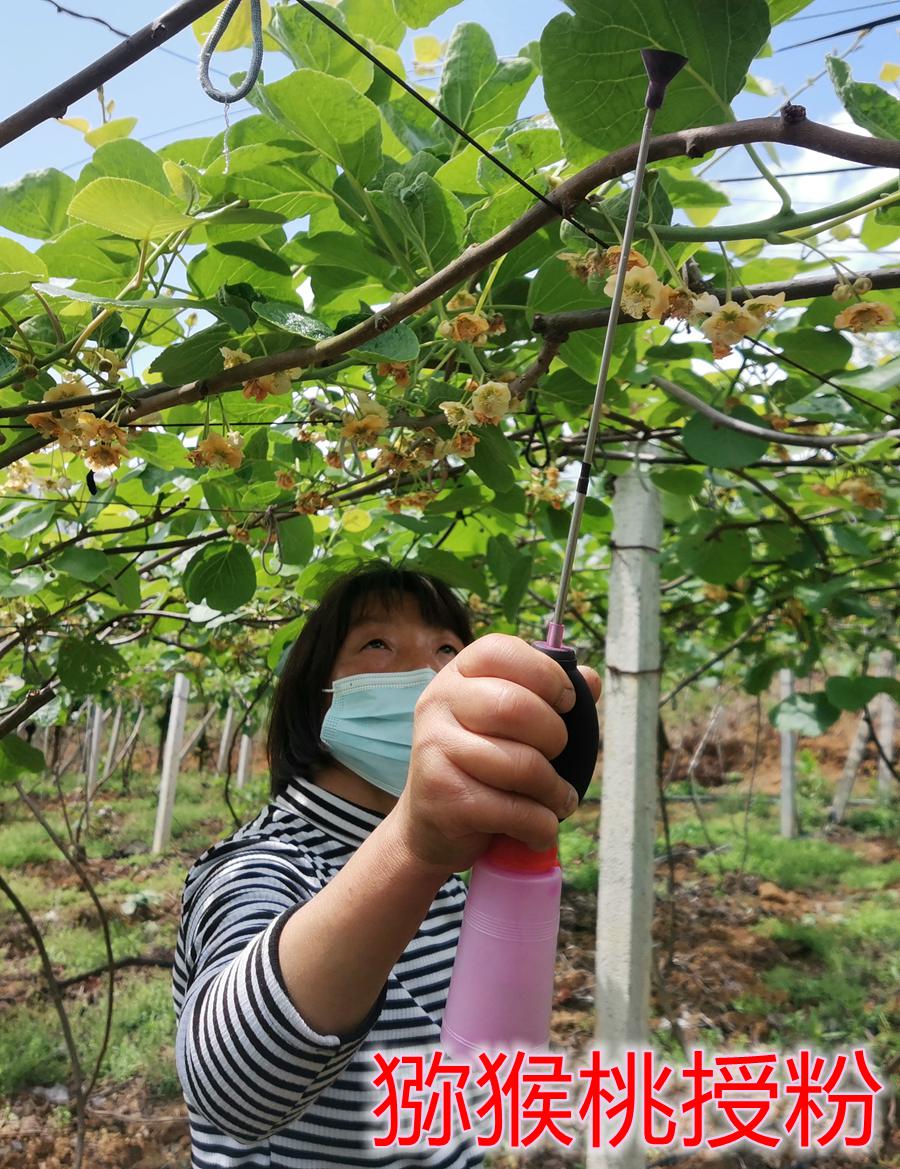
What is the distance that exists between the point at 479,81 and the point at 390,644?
704 millimetres

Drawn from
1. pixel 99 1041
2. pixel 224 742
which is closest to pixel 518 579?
pixel 99 1041

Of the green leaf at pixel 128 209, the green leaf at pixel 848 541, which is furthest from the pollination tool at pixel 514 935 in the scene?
the green leaf at pixel 848 541

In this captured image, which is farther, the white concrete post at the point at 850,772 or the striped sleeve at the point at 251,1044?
the white concrete post at the point at 850,772

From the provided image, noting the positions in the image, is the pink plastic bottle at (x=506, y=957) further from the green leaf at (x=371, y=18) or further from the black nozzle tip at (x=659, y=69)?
the green leaf at (x=371, y=18)

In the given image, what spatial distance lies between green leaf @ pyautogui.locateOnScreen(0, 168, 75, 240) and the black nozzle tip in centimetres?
59

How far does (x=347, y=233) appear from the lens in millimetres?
816

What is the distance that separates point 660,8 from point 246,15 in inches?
15.9

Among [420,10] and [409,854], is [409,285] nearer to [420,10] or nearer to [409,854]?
[420,10]

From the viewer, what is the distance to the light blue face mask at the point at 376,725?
1104mm

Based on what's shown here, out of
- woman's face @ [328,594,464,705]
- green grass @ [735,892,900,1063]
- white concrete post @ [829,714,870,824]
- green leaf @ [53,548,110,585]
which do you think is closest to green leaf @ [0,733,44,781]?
green leaf @ [53,548,110,585]

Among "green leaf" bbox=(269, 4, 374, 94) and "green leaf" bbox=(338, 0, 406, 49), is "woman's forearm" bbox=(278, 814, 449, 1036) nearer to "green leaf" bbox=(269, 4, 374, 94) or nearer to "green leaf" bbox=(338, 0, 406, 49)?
"green leaf" bbox=(269, 4, 374, 94)

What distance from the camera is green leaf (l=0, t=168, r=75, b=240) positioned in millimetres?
803

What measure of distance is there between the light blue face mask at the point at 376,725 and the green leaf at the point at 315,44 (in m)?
0.69

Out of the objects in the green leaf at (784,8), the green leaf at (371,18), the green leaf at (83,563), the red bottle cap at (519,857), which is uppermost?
the green leaf at (371,18)
